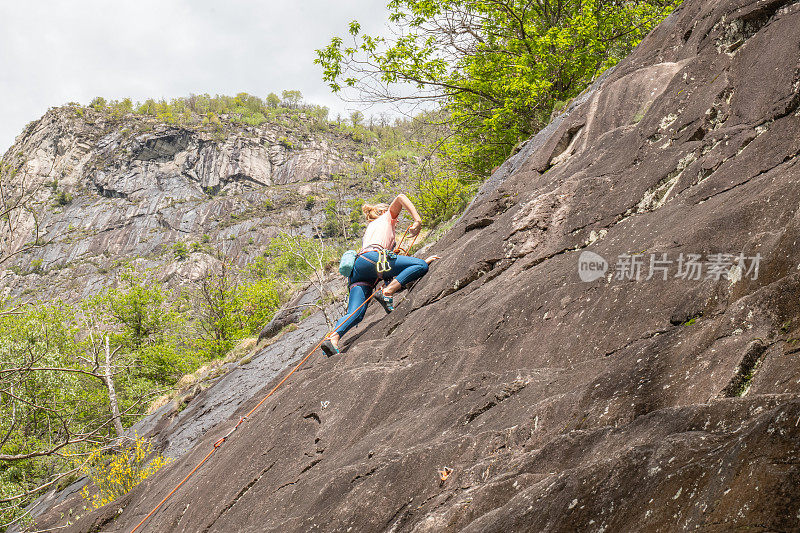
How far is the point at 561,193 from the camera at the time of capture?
254 inches

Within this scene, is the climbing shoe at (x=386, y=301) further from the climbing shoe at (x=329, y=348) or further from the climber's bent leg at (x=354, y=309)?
the climbing shoe at (x=329, y=348)

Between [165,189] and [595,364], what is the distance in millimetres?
137664

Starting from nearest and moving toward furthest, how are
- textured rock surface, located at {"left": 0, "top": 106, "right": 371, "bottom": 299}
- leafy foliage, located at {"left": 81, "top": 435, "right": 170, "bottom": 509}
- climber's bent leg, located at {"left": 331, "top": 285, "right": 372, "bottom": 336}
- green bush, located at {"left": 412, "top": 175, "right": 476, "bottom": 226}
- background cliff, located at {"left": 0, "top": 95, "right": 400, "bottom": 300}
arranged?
climber's bent leg, located at {"left": 331, "top": 285, "right": 372, "bottom": 336}
leafy foliage, located at {"left": 81, "top": 435, "right": 170, "bottom": 509}
green bush, located at {"left": 412, "top": 175, "right": 476, "bottom": 226}
background cliff, located at {"left": 0, "top": 95, "right": 400, "bottom": 300}
textured rock surface, located at {"left": 0, "top": 106, "right": 371, "bottom": 299}

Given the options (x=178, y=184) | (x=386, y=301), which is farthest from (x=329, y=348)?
(x=178, y=184)

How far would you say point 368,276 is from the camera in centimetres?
747

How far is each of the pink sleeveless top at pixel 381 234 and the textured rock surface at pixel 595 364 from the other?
0.75 meters

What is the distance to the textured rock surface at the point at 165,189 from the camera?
363ft

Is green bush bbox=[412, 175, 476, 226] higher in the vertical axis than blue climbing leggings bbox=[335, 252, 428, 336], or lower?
higher

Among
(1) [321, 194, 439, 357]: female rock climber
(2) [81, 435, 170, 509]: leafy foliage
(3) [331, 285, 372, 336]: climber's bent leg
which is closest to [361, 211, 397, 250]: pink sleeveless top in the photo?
(1) [321, 194, 439, 357]: female rock climber

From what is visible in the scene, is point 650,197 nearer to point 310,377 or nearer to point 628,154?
point 628,154

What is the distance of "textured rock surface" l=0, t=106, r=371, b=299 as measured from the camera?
363 ft

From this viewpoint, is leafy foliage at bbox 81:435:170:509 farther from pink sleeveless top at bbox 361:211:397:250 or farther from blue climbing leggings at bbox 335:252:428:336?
pink sleeveless top at bbox 361:211:397:250

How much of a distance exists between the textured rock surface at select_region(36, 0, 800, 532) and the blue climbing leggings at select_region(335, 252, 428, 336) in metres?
0.24

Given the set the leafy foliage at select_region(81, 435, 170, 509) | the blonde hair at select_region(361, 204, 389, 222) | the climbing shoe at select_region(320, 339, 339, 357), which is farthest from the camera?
the leafy foliage at select_region(81, 435, 170, 509)
